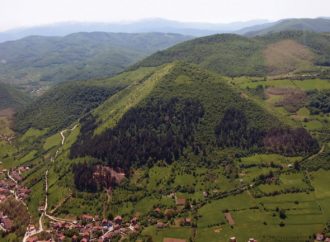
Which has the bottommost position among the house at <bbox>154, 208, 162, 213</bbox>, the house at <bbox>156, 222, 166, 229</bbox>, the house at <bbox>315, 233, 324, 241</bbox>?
the house at <bbox>156, 222, 166, 229</bbox>

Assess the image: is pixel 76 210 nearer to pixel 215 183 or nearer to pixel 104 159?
pixel 104 159

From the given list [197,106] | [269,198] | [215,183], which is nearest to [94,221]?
[215,183]

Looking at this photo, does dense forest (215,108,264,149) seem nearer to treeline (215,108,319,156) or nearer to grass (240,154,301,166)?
treeline (215,108,319,156)

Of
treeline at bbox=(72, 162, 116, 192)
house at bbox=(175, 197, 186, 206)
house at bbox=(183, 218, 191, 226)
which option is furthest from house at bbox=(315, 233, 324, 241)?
treeline at bbox=(72, 162, 116, 192)

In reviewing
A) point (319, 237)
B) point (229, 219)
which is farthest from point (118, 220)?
point (319, 237)

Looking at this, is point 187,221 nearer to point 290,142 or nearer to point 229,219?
point 229,219
